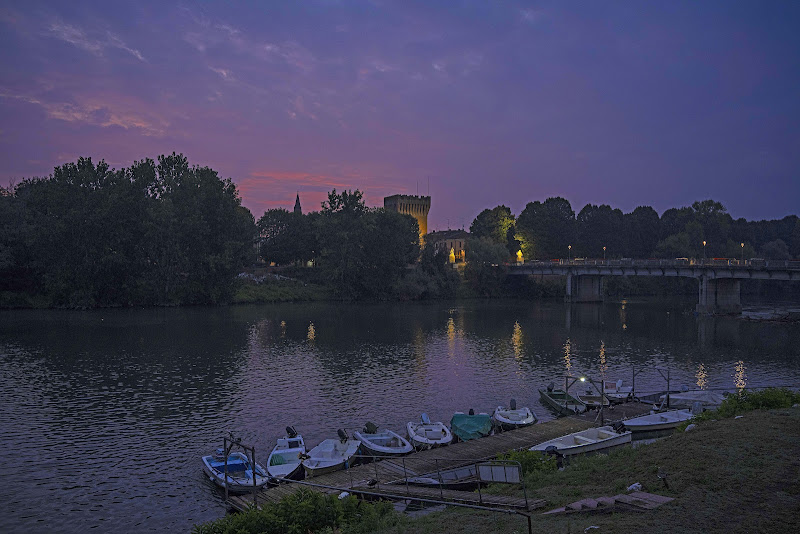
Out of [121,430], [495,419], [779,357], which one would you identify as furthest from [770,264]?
[121,430]

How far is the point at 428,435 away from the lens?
3109 cm

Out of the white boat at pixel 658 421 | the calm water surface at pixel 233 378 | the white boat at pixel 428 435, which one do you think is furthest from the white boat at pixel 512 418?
the white boat at pixel 658 421

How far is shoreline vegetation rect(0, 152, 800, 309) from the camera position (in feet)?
341

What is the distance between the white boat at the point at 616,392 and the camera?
39844mm

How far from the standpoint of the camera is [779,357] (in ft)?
199

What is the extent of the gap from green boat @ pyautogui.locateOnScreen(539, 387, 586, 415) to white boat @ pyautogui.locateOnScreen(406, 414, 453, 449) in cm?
929

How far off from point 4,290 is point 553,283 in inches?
5013

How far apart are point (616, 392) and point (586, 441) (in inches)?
561

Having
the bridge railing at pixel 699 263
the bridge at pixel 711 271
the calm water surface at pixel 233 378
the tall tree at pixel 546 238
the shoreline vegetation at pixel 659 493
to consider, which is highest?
the tall tree at pixel 546 238

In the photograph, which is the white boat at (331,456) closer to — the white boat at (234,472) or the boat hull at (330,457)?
the boat hull at (330,457)

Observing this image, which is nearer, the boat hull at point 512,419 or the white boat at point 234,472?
the white boat at point 234,472

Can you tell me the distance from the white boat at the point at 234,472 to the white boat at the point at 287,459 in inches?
24.7

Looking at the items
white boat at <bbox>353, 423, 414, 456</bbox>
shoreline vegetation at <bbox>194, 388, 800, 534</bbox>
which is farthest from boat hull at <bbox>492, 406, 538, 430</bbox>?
shoreline vegetation at <bbox>194, 388, 800, 534</bbox>

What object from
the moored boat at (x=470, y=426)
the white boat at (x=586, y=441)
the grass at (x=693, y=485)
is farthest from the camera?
the moored boat at (x=470, y=426)
